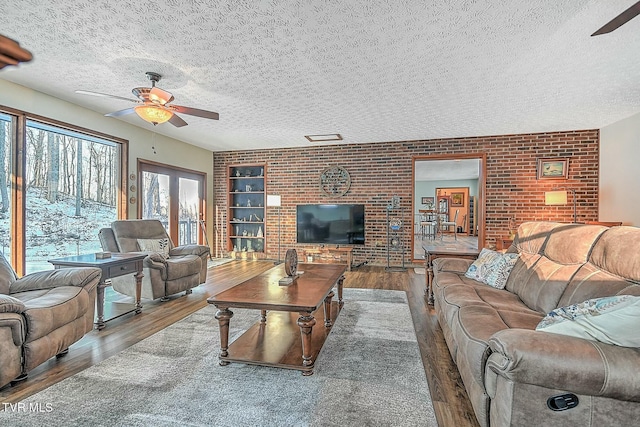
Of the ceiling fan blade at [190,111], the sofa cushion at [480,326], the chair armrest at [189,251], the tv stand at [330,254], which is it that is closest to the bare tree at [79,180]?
the chair armrest at [189,251]

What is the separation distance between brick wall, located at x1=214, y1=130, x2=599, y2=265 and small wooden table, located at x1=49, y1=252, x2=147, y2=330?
367 cm

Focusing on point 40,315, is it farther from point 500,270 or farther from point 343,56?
point 500,270

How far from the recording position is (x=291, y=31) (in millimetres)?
2346

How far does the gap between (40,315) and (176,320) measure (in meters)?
1.22

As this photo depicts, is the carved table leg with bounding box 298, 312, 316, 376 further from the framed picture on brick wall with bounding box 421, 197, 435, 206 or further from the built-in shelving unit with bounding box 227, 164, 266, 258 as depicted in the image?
the framed picture on brick wall with bounding box 421, 197, 435, 206

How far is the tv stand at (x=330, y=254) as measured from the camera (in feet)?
19.3

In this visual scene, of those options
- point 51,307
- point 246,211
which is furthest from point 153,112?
point 246,211

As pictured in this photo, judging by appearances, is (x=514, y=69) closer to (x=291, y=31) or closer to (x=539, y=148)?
(x=291, y=31)

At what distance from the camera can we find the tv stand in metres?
5.88

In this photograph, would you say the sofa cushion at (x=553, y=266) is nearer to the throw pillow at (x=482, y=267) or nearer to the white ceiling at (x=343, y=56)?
the throw pillow at (x=482, y=267)

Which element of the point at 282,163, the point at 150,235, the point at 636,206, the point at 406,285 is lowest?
the point at 406,285

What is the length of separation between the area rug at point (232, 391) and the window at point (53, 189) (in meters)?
2.34

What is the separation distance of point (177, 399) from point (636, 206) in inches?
232

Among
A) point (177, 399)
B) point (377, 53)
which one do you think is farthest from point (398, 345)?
point (377, 53)
